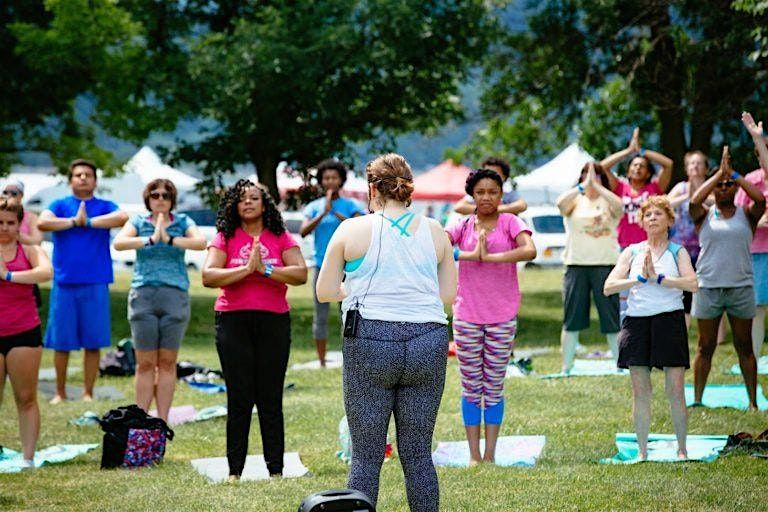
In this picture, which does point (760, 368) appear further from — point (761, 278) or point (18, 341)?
point (18, 341)

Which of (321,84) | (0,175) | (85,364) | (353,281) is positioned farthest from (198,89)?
(353,281)

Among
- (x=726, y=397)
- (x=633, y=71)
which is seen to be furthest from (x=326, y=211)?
(x=633, y=71)

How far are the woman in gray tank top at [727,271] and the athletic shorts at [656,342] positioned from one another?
6.57 feet

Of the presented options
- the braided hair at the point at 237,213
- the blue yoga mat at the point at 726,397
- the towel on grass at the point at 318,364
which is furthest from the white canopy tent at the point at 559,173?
the braided hair at the point at 237,213

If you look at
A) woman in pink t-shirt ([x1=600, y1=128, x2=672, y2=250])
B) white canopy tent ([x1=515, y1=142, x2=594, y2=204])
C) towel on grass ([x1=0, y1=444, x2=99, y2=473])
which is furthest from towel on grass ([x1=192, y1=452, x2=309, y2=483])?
white canopy tent ([x1=515, y1=142, x2=594, y2=204])

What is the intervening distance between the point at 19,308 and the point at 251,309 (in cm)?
168

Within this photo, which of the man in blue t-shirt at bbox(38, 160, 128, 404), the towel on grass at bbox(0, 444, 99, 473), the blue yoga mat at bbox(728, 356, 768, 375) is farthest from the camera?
the blue yoga mat at bbox(728, 356, 768, 375)

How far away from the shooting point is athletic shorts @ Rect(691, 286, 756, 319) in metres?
9.36

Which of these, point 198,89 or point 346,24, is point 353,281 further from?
point 198,89

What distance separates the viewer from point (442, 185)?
3791 centimetres

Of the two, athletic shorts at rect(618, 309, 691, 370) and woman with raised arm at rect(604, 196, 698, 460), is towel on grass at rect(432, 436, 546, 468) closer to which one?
woman with raised arm at rect(604, 196, 698, 460)

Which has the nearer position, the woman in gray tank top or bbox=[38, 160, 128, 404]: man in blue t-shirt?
the woman in gray tank top

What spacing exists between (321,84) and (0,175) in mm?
5877

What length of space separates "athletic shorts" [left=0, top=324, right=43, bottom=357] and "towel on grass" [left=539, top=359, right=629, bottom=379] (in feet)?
17.5
